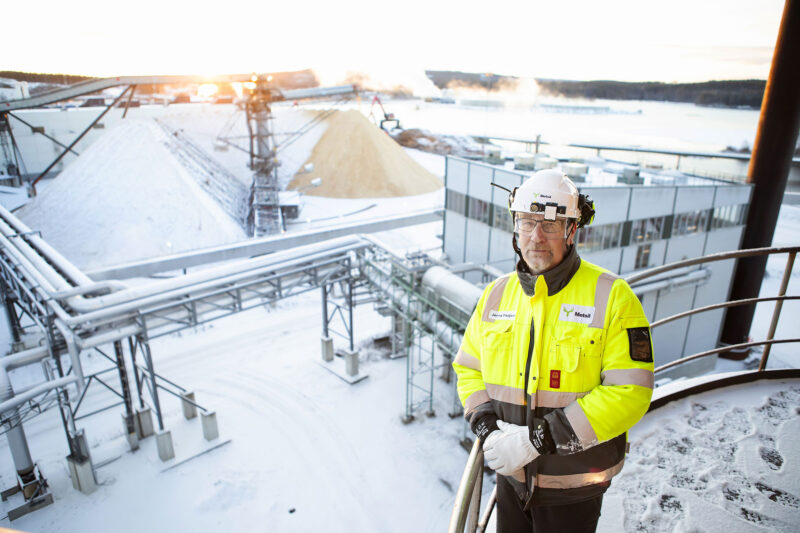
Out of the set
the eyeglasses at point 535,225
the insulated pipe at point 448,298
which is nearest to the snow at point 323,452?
the eyeglasses at point 535,225

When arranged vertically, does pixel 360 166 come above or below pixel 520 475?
below

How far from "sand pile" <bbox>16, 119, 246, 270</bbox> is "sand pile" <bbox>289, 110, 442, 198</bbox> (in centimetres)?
912

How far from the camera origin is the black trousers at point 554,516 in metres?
2.59

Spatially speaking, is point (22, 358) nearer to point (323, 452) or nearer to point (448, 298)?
point (323, 452)

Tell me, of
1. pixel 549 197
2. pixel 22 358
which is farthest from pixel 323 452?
pixel 549 197

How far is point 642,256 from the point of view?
51.1ft

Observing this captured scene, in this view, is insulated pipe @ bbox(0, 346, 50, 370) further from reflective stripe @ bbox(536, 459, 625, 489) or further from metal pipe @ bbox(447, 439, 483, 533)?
reflective stripe @ bbox(536, 459, 625, 489)

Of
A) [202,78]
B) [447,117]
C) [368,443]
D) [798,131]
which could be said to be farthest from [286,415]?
[447,117]

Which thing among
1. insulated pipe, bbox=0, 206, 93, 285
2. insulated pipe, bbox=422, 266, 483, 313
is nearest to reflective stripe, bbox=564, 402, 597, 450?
insulated pipe, bbox=422, 266, 483, 313

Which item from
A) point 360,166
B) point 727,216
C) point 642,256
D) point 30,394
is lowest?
point 30,394

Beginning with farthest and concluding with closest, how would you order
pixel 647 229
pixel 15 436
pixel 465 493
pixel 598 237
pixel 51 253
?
pixel 647 229 < pixel 598 237 < pixel 51 253 < pixel 15 436 < pixel 465 493

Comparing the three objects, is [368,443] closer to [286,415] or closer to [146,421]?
[286,415]

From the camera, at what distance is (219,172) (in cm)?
2950

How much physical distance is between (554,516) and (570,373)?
0.86 metres
